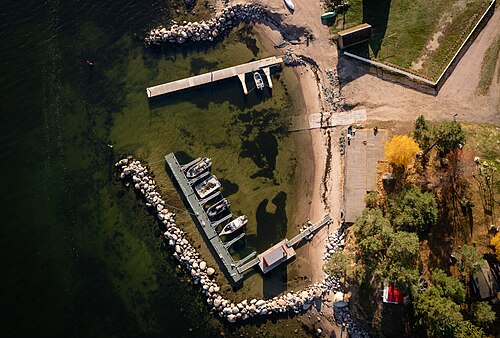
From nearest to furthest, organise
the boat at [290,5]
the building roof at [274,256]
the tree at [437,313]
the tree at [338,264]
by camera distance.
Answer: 1. the tree at [437,313]
2. the tree at [338,264]
3. the building roof at [274,256]
4. the boat at [290,5]

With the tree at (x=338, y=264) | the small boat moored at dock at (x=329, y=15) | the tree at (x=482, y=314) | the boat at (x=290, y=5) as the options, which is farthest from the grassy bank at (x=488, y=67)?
the tree at (x=338, y=264)

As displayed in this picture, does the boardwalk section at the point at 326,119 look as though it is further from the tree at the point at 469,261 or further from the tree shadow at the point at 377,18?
the tree at the point at 469,261

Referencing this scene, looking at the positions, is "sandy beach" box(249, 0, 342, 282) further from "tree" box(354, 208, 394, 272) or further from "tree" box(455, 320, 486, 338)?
"tree" box(455, 320, 486, 338)

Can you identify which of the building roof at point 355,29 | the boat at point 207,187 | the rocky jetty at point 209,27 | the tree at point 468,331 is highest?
the rocky jetty at point 209,27

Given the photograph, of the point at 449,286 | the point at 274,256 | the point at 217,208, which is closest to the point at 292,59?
the point at 217,208

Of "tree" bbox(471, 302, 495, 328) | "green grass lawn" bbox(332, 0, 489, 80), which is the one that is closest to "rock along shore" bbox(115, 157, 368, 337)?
"tree" bbox(471, 302, 495, 328)

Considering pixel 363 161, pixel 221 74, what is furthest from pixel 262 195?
pixel 221 74
